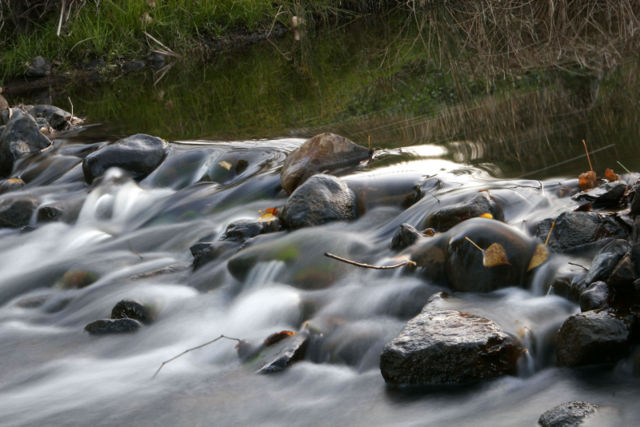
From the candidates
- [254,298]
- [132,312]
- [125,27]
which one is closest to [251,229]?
[254,298]

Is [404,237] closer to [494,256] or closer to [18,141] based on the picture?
[494,256]

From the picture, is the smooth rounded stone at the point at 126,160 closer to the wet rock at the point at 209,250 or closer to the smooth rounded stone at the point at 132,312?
the wet rock at the point at 209,250

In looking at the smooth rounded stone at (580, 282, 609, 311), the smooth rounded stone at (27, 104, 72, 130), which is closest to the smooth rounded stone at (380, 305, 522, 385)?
the smooth rounded stone at (580, 282, 609, 311)

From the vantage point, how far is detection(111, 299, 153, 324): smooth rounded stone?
2938 millimetres

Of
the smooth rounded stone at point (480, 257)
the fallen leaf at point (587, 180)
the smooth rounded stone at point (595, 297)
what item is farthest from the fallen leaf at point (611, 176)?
the smooth rounded stone at point (595, 297)

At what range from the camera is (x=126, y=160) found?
15.6 feet

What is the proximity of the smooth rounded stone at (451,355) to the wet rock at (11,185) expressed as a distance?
364 centimetres

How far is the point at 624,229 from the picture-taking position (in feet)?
8.45

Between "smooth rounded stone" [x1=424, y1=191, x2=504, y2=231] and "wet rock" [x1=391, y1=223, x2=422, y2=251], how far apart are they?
12 centimetres

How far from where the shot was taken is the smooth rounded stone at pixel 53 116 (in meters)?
6.63

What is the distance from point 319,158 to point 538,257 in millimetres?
1690

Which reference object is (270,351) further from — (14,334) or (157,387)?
(14,334)

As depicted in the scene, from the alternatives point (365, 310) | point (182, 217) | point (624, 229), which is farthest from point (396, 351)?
point (182, 217)

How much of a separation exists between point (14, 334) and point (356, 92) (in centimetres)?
389
